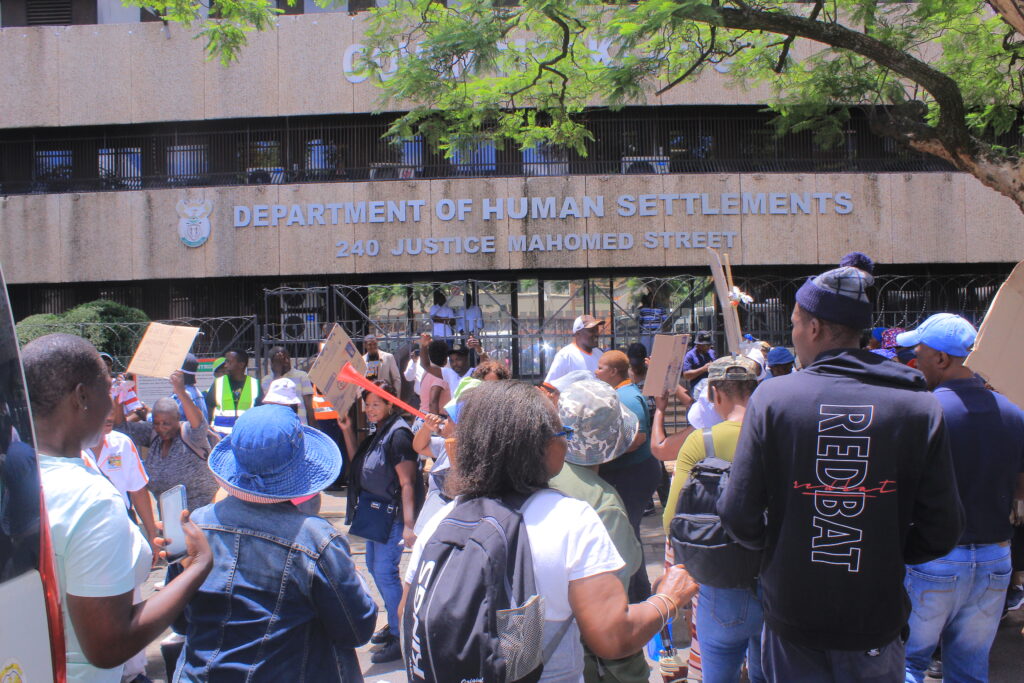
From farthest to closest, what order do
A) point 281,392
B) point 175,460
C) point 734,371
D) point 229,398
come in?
point 229,398, point 281,392, point 175,460, point 734,371

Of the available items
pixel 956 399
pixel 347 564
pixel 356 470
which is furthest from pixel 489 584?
pixel 356 470

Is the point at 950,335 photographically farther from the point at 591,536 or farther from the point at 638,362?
the point at 638,362

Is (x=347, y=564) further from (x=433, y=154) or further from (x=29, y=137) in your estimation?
(x=29, y=137)

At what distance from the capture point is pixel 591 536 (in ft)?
6.86

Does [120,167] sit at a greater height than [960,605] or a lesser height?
greater

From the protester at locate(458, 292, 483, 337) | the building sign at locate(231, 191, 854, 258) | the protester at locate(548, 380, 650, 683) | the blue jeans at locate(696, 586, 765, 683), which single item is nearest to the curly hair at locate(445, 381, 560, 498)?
the protester at locate(548, 380, 650, 683)

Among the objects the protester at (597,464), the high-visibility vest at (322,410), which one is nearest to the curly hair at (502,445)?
the protester at (597,464)

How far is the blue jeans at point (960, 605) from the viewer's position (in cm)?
323

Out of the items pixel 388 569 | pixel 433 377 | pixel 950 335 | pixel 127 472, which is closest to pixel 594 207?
pixel 433 377

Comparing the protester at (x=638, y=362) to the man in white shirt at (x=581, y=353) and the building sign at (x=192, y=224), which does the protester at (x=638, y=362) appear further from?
the building sign at (x=192, y=224)

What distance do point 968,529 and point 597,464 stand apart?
1529 millimetres

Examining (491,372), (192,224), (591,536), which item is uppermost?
(192,224)

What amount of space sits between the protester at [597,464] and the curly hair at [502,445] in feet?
2.06

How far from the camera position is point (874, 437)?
2.42 m
